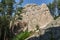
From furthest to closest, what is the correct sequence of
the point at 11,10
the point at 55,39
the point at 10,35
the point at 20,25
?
the point at 20,25
the point at 11,10
the point at 10,35
the point at 55,39

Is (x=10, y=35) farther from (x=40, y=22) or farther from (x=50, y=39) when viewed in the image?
(x=50, y=39)

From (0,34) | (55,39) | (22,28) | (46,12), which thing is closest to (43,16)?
(46,12)

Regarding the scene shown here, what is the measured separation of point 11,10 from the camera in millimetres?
27188

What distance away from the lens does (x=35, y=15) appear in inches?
1227

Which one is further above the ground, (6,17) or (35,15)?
(6,17)

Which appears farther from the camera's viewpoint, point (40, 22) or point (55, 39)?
point (40, 22)

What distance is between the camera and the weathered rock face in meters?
29.8

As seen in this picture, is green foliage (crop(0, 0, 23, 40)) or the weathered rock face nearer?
green foliage (crop(0, 0, 23, 40))

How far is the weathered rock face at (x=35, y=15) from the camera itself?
2976 cm

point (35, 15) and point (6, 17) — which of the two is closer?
point (6, 17)

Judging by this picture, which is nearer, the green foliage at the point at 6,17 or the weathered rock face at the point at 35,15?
the green foliage at the point at 6,17

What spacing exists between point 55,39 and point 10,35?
51.0 ft

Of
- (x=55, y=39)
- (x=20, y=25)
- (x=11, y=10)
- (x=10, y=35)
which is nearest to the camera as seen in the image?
(x=55, y=39)

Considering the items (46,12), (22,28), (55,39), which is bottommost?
(22,28)
